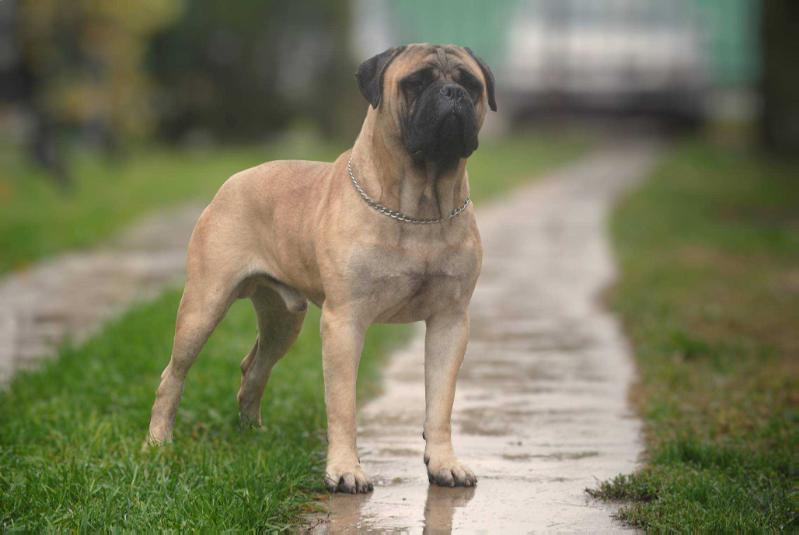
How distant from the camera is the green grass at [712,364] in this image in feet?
15.4

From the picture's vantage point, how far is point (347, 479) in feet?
16.0

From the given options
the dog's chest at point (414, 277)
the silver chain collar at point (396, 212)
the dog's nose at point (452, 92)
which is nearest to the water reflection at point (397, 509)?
the dog's chest at point (414, 277)

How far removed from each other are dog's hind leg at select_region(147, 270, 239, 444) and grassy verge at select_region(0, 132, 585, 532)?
0.12 metres

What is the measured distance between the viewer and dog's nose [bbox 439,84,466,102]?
4.72 metres

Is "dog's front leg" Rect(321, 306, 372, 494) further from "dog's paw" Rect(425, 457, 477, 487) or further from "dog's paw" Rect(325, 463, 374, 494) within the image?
"dog's paw" Rect(425, 457, 477, 487)

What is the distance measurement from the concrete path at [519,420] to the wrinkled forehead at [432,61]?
5.33 ft

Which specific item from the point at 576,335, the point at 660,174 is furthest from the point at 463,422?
the point at 660,174

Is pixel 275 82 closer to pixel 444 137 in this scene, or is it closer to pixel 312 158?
pixel 312 158

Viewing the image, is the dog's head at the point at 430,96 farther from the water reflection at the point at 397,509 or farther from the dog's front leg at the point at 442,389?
the water reflection at the point at 397,509

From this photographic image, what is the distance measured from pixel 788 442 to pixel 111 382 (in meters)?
3.50

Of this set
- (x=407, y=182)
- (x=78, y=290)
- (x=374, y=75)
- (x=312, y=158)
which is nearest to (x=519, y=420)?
(x=407, y=182)

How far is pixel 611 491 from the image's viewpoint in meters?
4.86

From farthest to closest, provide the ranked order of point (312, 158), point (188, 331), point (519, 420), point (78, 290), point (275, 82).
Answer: point (275, 82)
point (312, 158)
point (78, 290)
point (519, 420)
point (188, 331)

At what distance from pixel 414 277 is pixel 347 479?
827 mm
